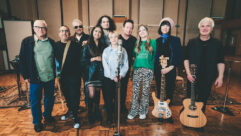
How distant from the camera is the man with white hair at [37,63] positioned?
6.18ft

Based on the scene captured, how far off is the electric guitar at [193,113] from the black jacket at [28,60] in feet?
7.57

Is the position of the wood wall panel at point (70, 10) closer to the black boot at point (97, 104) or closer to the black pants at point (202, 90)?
the black boot at point (97, 104)

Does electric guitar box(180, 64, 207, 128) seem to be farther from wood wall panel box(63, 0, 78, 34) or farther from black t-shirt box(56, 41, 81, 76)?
wood wall panel box(63, 0, 78, 34)

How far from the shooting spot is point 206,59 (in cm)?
186

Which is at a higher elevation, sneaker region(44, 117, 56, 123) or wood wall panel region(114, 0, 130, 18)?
wood wall panel region(114, 0, 130, 18)

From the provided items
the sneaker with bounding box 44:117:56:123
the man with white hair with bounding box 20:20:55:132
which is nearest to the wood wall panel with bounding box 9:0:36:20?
the man with white hair with bounding box 20:20:55:132

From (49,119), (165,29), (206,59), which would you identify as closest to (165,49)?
(165,29)

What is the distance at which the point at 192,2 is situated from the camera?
6.76 meters

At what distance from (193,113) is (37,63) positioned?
247 centimetres

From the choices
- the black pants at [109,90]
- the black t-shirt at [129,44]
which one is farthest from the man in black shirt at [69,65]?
the black t-shirt at [129,44]

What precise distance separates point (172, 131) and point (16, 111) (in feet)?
10.0

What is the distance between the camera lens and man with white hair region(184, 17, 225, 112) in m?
1.80

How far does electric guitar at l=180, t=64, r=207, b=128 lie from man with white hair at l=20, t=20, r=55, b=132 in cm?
217

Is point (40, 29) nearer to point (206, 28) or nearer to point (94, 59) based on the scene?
point (94, 59)
